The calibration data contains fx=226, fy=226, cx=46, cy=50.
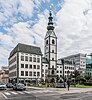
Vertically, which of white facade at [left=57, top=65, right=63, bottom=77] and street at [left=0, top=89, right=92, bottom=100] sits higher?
white facade at [left=57, top=65, right=63, bottom=77]

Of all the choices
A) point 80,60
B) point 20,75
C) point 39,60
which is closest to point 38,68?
point 39,60

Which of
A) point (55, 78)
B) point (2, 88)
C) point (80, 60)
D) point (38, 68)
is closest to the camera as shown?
point (2, 88)

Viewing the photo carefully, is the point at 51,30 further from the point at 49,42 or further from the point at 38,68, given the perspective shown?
the point at 38,68

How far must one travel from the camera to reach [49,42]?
112 m

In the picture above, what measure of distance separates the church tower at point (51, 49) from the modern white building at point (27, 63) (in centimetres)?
950

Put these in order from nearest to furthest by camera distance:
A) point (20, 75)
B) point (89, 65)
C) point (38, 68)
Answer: point (20, 75)
point (38, 68)
point (89, 65)

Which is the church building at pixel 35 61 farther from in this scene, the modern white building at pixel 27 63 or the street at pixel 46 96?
the street at pixel 46 96

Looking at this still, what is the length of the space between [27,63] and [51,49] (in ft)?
63.7

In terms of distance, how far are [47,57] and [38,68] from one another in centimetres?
1377

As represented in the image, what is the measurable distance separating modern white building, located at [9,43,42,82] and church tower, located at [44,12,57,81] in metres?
9.50

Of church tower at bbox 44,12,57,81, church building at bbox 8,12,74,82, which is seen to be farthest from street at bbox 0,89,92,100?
church tower at bbox 44,12,57,81

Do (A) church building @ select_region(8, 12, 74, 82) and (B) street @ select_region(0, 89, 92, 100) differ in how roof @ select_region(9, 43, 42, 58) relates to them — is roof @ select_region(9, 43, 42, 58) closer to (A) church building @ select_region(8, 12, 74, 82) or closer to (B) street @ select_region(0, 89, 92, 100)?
(A) church building @ select_region(8, 12, 74, 82)

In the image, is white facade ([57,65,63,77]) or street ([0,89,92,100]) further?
white facade ([57,65,63,77])

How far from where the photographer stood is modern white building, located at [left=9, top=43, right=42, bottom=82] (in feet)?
311
